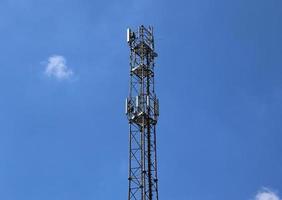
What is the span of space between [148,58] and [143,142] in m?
8.86

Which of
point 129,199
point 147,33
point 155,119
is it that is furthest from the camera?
point 147,33

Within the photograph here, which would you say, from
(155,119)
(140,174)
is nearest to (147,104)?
(155,119)

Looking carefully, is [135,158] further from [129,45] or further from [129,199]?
[129,45]

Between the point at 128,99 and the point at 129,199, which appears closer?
the point at 129,199

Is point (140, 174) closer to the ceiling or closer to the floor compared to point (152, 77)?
closer to the floor

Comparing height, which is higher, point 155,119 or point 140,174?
point 155,119

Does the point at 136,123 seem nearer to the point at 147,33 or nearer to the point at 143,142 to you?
the point at 143,142

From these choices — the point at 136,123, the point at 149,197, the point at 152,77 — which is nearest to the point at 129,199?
the point at 149,197

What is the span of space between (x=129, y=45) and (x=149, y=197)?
15163 mm

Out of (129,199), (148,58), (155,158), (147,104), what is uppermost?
(148,58)

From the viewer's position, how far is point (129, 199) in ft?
213

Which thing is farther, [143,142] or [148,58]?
[148,58]

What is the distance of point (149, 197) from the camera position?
6525 centimetres

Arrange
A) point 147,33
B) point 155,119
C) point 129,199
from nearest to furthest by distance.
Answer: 1. point 129,199
2. point 155,119
3. point 147,33
